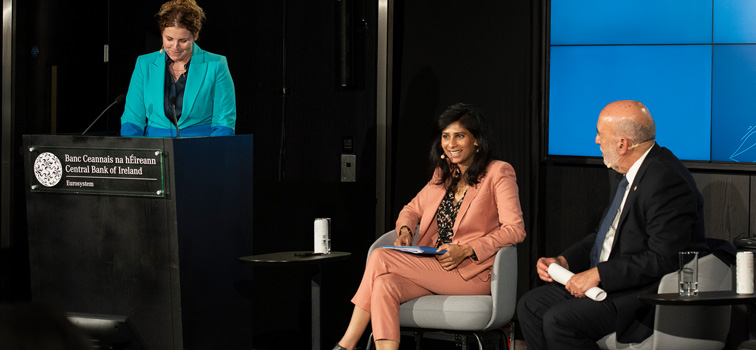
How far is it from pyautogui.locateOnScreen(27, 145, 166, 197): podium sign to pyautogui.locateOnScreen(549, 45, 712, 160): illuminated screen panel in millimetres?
2272

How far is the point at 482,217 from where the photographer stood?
3.98m

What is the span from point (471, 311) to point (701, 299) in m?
1.05

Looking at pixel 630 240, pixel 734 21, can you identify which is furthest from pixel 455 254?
pixel 734 21

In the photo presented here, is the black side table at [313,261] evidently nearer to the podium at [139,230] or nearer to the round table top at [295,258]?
the round table top at [295,258]

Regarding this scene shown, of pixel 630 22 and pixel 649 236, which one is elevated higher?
pixel 630 22

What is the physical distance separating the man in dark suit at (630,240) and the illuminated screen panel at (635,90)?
112 centimetres

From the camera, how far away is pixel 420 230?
4.12 metres

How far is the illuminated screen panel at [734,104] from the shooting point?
4.35 meters

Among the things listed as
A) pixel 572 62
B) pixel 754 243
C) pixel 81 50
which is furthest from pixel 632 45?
pixel 81 50

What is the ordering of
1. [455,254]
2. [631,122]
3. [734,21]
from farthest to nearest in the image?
1. [734,21]
2. [455,254]
3. [631,122]

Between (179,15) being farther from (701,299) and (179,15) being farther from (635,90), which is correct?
(701,299)

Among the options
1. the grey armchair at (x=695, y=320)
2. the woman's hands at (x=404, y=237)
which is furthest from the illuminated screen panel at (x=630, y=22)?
the grey armchair at (x=695, y=320)

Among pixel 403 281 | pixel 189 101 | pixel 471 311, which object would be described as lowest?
pixel 471 311

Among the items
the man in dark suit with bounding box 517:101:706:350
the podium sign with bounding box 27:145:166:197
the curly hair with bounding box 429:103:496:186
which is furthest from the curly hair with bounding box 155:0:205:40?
the man in dark suit with bounding box 517:101:706:350
